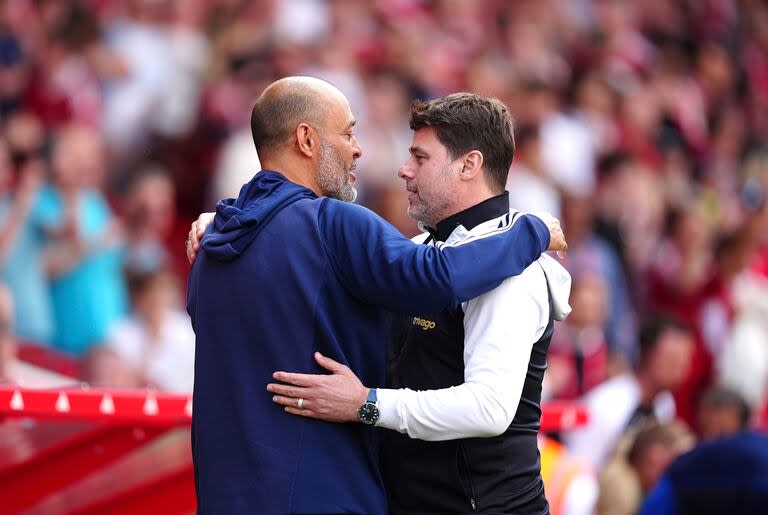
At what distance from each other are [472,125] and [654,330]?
3967 millimetres

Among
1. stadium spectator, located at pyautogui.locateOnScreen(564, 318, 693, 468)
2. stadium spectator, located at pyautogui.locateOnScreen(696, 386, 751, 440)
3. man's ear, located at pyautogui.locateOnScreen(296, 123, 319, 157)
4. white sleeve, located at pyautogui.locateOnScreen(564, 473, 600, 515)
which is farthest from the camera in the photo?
stadium spectator, located at pyautogui.locateOnScreen(564, 318, 693, 468)

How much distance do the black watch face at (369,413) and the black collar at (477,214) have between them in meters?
0.61

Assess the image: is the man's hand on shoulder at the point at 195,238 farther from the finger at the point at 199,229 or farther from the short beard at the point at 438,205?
the short beard at the point at 438,205

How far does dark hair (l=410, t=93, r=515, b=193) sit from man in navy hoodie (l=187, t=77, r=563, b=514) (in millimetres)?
268

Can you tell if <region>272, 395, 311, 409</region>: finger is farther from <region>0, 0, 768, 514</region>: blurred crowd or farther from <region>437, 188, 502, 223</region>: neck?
<region>0, 0, 768, 514</region>: blurred crowd

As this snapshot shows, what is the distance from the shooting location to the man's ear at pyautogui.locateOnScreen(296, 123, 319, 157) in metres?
4.00

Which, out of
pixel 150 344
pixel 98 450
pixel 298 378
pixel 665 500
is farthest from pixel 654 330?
pixel 298 378

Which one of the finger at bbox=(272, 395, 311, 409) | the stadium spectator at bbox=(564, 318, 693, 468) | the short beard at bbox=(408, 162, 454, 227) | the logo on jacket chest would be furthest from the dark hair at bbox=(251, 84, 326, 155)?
the stadium spectator at bbox=(564, 318, 693, 468)

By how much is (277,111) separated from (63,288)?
415 cm

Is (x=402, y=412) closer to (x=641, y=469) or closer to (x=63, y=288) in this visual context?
(x=641, y=469)

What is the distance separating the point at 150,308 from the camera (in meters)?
7.79

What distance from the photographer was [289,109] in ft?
13.2

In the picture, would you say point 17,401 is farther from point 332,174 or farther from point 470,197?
point 470,197

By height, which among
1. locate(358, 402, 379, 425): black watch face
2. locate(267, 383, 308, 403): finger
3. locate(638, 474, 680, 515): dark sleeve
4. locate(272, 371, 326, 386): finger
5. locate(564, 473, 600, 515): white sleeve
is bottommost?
locate(564, 473, 600, 515): white sleeve
